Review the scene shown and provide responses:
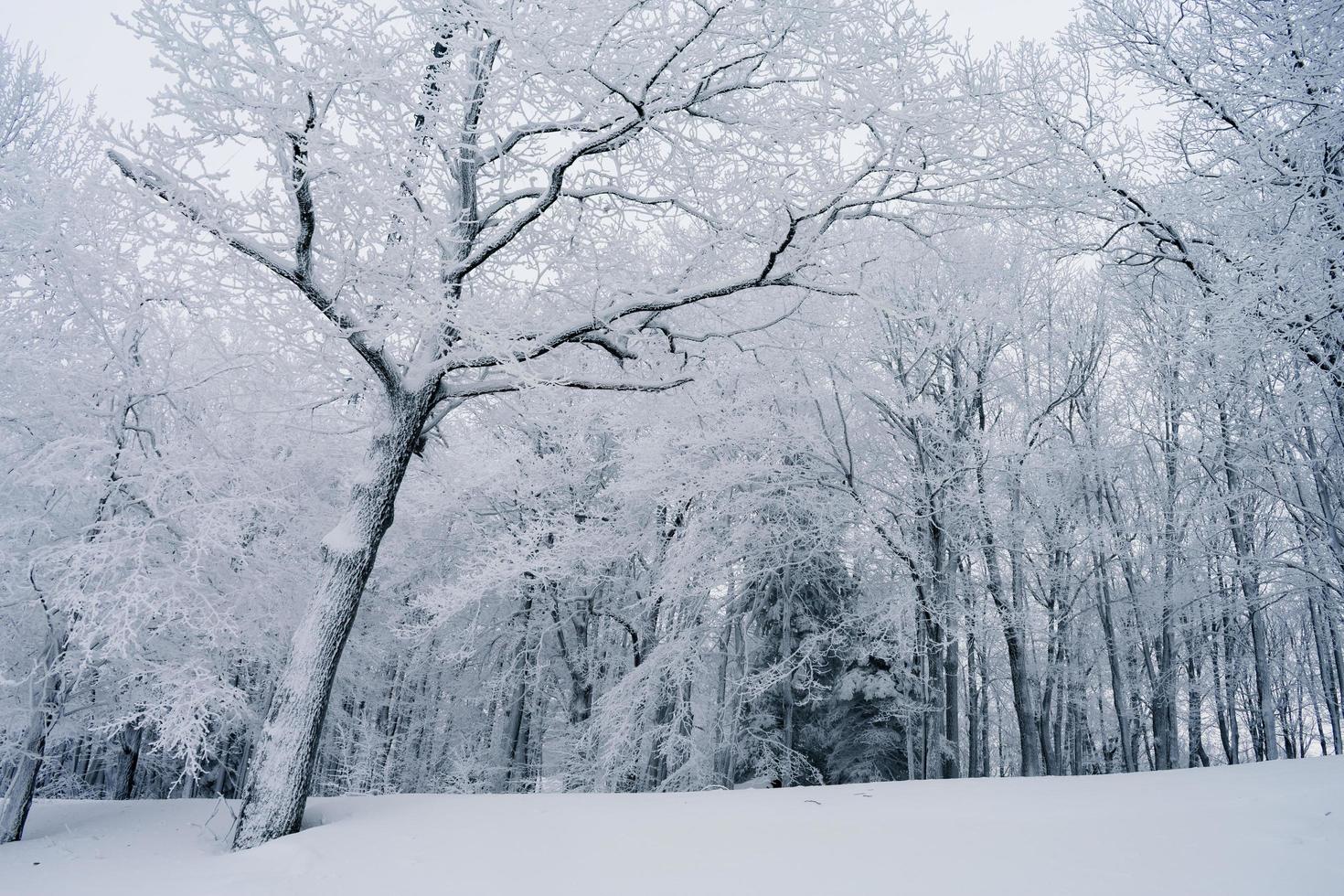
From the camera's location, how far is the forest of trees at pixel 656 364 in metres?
5.59

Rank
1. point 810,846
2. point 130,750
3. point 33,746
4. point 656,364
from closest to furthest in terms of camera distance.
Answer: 1. point 810,846
2. point 33,746
3. point 656,364
4. point 130,750

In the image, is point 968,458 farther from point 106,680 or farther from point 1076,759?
point 1076,759

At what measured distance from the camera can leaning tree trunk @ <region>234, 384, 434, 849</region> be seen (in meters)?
5.90

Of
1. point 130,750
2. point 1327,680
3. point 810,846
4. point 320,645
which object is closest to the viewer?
point 810,846

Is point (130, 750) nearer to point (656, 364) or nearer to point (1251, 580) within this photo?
point (656, 364)

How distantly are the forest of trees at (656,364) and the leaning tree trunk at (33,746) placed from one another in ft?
0.21

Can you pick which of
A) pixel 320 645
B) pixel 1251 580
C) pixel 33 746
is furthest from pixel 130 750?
pixel 1251 580

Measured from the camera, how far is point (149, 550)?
24.4 feet

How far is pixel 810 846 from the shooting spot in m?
4.22

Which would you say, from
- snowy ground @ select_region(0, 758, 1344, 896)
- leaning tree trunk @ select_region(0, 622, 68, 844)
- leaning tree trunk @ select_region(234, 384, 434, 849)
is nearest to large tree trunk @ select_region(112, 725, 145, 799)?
leaning tree trunk @ select_region(0, 622, 68, 844)

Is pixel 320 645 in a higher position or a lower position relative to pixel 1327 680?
lower

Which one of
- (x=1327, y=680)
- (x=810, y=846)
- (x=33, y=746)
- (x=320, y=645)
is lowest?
(x=33, y=746)

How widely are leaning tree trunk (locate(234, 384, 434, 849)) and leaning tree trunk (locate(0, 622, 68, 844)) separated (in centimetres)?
369

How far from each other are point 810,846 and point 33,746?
9.02m
